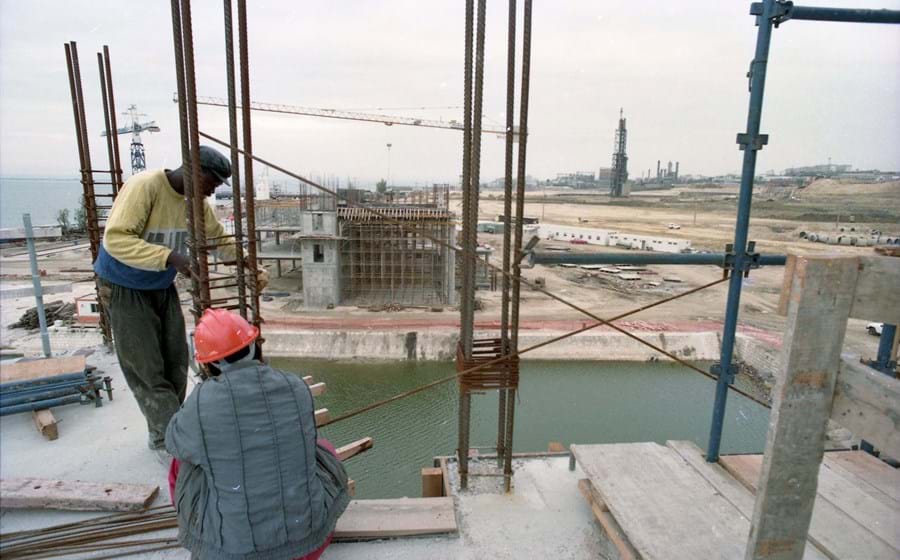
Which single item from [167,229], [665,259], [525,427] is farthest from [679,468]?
[525,427]

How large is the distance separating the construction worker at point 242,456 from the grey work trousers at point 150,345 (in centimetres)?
111

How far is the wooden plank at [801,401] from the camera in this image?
1166 mm

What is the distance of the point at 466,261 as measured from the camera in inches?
112

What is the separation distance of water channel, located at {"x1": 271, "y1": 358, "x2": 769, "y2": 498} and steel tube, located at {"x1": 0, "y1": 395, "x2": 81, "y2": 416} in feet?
18.0

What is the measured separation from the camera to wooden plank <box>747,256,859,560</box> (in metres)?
1.17

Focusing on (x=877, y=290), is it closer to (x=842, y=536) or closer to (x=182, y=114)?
(x=842, y=536)

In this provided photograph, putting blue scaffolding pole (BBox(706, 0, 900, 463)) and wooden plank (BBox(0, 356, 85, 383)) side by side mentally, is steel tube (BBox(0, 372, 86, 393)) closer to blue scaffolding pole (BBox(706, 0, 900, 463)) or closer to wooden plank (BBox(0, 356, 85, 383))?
wooden plank (BBox(0, 356, 85, 383))

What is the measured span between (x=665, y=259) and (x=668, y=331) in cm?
1363

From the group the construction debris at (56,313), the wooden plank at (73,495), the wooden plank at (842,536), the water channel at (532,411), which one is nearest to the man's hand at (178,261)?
the wooden plank at (73,495)

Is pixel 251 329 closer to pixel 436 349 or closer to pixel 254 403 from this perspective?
pixel 254 403

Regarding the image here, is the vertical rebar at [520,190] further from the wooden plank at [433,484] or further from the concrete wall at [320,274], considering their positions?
the concrete wall at [320,274]

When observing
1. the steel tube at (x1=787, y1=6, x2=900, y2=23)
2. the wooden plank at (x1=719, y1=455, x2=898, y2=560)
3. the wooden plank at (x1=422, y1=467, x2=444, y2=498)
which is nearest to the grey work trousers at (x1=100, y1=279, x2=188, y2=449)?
the wooden plank at (x1=422, y1=467, x2=444, y2=498)

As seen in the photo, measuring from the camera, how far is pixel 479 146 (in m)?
2.73

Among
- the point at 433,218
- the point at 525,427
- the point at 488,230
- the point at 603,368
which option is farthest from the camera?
the point at 488,230
